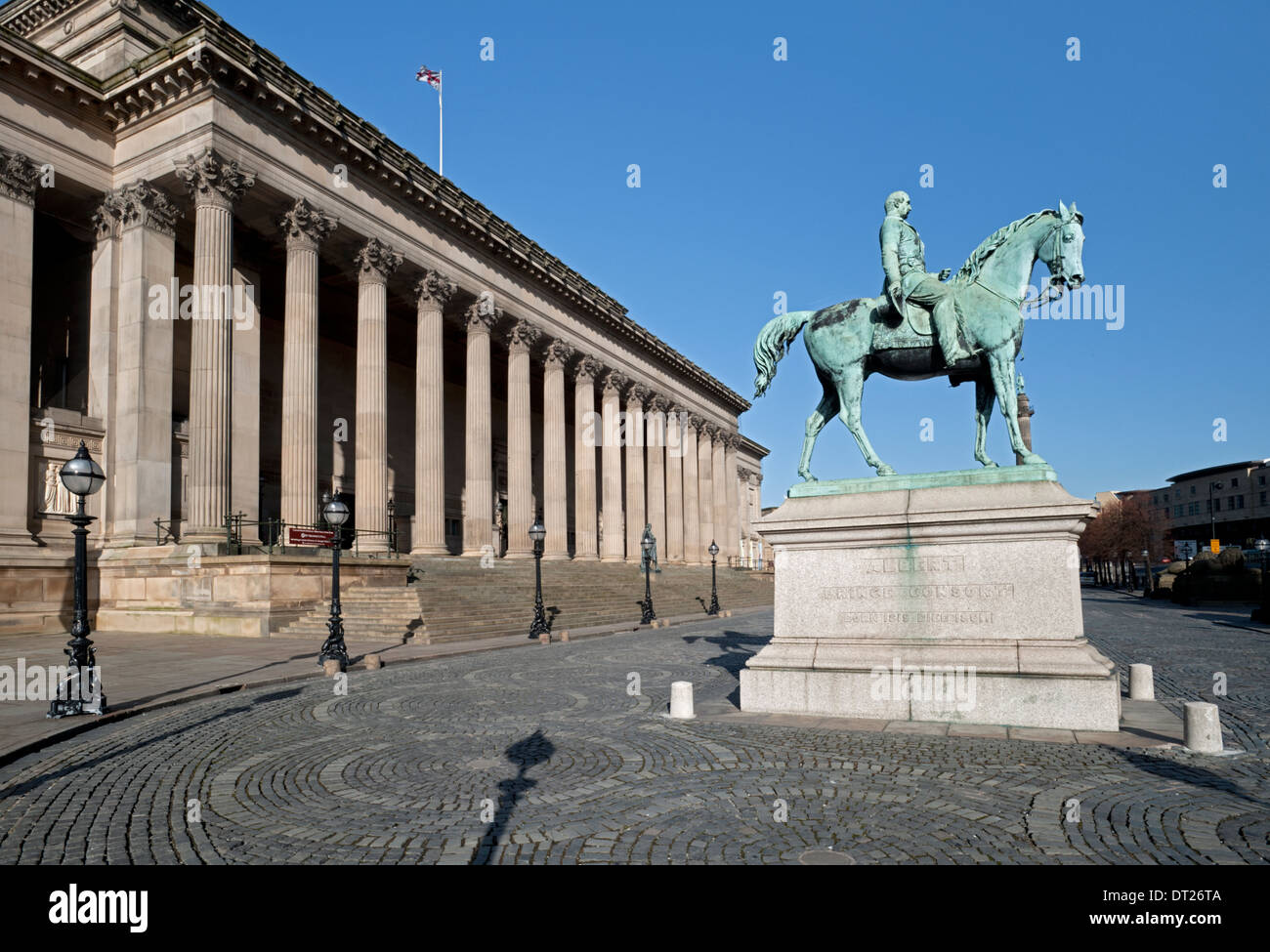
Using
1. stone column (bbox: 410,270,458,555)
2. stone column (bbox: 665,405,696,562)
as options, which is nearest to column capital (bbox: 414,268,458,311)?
stone column (bbox: 410,270,458,555)

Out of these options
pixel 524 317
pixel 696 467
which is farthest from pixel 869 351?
pixel 696 467

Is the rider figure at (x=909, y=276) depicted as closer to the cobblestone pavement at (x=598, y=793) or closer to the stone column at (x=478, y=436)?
the cobblestone pavement at (x=598, y=793)

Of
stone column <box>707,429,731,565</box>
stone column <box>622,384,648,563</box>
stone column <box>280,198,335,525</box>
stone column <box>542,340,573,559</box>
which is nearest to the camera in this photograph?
stone column <box>280,198,335,525</box>

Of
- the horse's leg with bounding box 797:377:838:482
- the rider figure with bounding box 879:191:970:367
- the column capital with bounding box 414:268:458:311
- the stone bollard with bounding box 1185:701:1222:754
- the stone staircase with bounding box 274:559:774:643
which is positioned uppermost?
the column capital with bounding box 414:268:458:311

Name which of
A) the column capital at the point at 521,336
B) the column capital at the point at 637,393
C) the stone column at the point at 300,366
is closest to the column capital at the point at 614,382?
the column capital at the point at 637,393

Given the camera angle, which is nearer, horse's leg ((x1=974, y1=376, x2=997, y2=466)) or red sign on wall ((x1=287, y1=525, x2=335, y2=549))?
horse's leg ((x1=974, y1=376, x2=997, y2=466))

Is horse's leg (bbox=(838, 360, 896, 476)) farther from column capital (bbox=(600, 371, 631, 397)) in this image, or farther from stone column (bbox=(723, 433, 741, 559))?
stone column (bbox=(723, 433, 741, 559))

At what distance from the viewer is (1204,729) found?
788 centimetres

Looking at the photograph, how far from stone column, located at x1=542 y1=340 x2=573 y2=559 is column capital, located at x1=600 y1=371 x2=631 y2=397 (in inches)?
222

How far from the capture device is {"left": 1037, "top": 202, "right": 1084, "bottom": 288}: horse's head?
10211mm

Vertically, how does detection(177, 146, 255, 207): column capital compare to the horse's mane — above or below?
above

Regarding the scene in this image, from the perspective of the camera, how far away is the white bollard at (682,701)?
1022 centimetres
